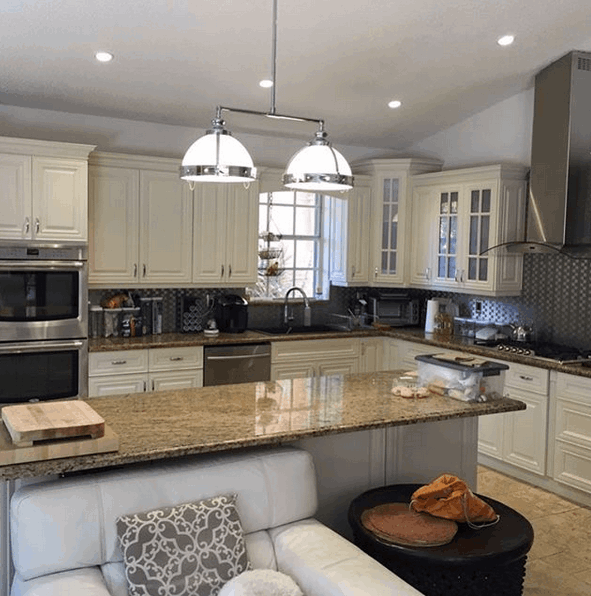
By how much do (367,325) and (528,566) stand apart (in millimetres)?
3077

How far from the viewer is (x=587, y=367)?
14.2 ft

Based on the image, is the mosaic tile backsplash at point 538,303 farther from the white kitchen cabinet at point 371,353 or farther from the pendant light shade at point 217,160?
the pendant light shade at point 217,160

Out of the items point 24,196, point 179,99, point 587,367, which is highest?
point 179,99

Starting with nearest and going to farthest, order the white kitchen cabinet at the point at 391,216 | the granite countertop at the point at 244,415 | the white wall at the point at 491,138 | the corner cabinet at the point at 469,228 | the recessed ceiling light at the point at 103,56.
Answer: the granite countertop at the point at 244,415 → the recessed ceiling light at the point at 103,56 → the corner cabinet at the point at 469,228 → the white wall at the point at 491,138 → the white kitchen cabinet at the point at 391,216

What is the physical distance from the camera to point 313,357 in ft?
18.2

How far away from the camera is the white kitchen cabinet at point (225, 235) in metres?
5.27

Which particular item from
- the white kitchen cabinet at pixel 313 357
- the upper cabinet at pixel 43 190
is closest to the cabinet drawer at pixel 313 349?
the white kitchen cabinet at pixel 313 357

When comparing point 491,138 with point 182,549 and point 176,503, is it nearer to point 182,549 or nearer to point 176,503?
point 176,503

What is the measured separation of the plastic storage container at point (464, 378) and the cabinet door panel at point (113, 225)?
2701 mm

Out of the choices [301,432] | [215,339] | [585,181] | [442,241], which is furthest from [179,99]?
[301,432]

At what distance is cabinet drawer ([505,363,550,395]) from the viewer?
4.50m

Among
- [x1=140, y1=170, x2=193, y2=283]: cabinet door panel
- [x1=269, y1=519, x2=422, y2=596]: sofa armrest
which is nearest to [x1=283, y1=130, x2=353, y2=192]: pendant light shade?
[x1=269, y1=519, x2=422, y2=596]: sofa armrest

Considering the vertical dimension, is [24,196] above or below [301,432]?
above

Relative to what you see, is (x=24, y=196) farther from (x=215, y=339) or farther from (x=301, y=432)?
(x=301, y=432)
